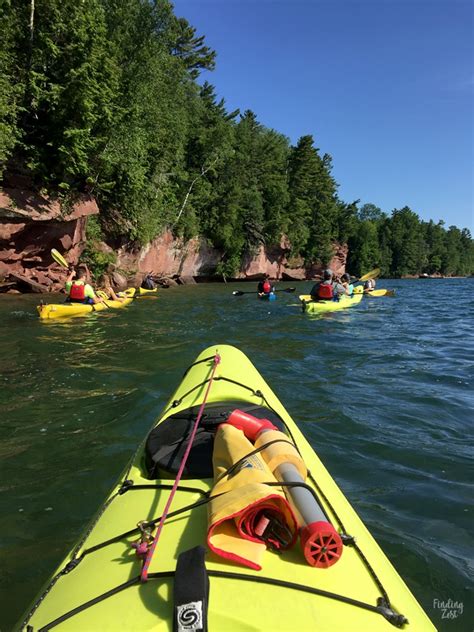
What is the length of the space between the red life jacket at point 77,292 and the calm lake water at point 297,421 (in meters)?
1.76

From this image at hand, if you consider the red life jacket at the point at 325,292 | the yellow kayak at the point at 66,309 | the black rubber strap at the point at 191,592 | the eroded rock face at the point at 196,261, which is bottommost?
the yellow kayak at the point at 66,309

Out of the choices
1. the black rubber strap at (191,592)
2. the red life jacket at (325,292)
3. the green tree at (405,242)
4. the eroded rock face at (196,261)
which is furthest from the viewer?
the green tree at (405,242)

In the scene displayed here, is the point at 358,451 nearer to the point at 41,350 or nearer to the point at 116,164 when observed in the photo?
the point at 41,350

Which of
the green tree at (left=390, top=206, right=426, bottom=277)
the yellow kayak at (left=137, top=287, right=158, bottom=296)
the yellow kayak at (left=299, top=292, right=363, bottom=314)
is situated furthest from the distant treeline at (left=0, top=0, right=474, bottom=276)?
the green tree at (left=390, top=206, right=426, bottom=277)

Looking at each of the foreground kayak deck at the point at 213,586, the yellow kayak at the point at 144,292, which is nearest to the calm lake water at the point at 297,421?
the foreground kayak deck at the point at 213,586

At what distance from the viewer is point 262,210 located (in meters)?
33.5

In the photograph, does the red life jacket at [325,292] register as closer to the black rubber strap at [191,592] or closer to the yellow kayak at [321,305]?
the yellow kayak at [321,305]

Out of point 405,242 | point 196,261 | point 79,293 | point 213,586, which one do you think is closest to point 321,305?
point 79,293

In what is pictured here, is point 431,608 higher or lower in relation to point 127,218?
lower

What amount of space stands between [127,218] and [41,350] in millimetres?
13950

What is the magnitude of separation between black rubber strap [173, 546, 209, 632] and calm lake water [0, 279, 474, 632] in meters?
1.12

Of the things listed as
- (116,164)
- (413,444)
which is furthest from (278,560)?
(116,164)

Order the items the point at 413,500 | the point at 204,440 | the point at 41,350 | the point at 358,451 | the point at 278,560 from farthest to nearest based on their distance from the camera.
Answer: the point at 41,350 → the point at 358,451 → the point at 413,500 → the point at 204,440 → the point at 278,560

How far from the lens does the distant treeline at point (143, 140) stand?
45.3 feet
